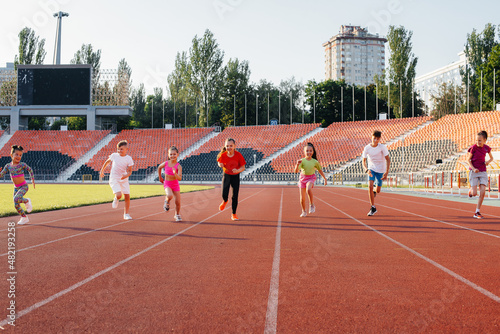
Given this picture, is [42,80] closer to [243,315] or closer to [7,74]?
[7,74]

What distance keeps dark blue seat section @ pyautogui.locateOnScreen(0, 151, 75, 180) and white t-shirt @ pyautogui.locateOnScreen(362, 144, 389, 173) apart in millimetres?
41591

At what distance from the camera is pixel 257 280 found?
4102mm

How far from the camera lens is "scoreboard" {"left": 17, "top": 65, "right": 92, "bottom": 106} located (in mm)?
46000

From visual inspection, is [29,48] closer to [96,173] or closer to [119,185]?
[96,173]

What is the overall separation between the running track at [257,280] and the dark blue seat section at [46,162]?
40.4m

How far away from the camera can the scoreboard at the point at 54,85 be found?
46.0 meters

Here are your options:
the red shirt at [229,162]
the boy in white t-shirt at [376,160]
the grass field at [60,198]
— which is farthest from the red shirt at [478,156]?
the grass field at [60,198]

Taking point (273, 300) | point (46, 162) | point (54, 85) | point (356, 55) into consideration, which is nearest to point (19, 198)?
point (273, 300)

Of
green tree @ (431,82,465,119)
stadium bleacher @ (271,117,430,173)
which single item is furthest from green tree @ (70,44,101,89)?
green tree @ (431,82,465,119)

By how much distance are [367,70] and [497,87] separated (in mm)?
83959

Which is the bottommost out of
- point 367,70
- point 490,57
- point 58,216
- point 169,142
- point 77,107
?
point 58,216

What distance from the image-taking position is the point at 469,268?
15.0 feet

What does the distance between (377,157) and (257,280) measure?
6499 millimetres

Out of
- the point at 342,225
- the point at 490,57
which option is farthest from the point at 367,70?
the point at 342,225
